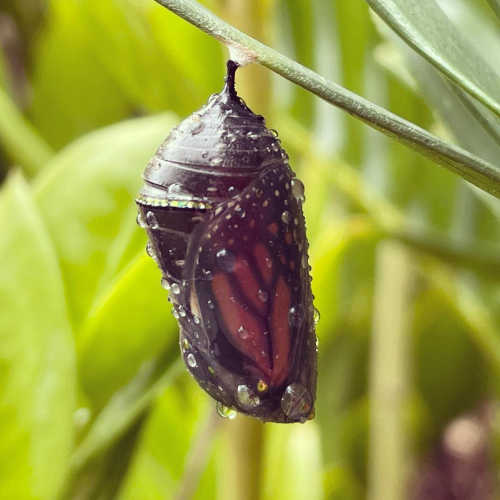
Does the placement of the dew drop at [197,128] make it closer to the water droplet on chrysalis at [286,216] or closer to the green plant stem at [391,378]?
the water droplet on chrysalis at [286,216]

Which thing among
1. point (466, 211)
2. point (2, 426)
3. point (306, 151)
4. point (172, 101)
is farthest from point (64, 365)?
point (466, 211)

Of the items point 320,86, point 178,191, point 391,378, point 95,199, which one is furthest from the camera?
point 391,378

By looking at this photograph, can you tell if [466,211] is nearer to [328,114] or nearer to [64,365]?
[328,114]

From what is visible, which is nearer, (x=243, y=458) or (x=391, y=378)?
(x=243, y=458)

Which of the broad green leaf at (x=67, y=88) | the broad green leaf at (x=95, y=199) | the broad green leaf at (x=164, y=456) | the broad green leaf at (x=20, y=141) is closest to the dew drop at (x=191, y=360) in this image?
the broad green leaf at (x=95, y=199)

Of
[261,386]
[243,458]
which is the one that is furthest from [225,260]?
[243,458]

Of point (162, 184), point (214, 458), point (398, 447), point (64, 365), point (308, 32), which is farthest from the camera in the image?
point (398, 447)

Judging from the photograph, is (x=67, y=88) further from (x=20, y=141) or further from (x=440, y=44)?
(x=440, y=44)
